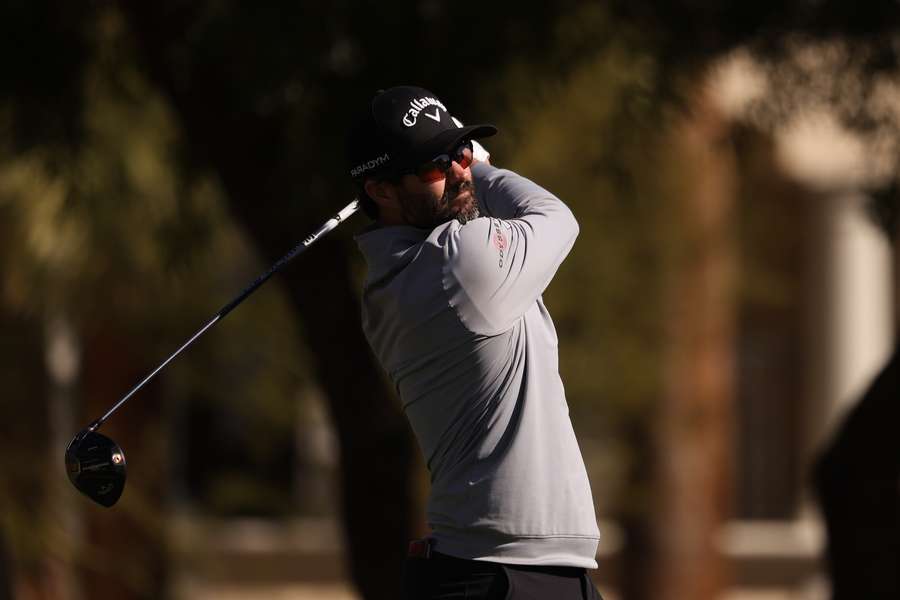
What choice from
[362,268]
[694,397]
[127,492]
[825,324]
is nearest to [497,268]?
[362,268]

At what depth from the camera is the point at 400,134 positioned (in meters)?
3.32

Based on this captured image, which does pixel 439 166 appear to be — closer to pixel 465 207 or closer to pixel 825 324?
pixel 465 207

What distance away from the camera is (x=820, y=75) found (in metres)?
7.33

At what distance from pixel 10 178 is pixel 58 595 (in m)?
2.54

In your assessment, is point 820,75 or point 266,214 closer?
point 266,214

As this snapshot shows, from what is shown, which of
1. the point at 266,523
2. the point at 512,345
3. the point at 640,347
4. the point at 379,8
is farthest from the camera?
the point at 266,523

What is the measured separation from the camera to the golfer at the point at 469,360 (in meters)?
3.25

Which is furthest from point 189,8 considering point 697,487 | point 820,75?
point 697,487

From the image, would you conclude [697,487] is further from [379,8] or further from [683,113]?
[379,8]

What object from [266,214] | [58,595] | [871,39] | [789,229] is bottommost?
[58,595]

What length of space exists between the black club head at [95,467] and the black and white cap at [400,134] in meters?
0.73

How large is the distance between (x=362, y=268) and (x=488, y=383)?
170 inches

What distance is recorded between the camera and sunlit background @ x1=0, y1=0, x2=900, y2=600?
657 cm

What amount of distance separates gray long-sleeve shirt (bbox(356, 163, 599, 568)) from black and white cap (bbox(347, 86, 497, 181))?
14cm
